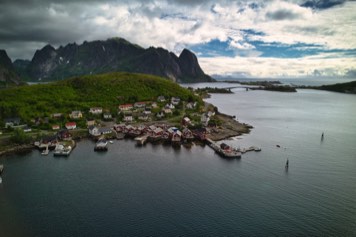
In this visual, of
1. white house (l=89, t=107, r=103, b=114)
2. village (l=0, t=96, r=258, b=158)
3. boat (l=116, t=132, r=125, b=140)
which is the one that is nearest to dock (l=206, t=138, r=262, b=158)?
village (l=0, t=96, r=258, b=158)

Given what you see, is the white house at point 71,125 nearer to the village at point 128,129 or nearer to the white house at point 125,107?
the village at point 128,129

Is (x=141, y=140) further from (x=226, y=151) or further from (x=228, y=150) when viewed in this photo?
(x=228, y=150)

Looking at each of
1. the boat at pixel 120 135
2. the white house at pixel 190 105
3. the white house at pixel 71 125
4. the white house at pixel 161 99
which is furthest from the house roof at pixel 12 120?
the white house at pixel 190 105

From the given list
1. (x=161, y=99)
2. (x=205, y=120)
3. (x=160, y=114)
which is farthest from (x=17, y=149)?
(x=161, y=99)

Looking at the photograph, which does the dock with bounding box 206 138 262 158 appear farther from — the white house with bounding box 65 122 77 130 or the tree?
the tree

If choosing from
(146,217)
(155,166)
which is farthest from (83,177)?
(146,217)

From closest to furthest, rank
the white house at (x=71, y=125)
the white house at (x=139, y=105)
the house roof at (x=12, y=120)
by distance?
the white house at (x=71, y=125) → the house roof at (x=12, y=120) → the white house at (x=139, y=105)
